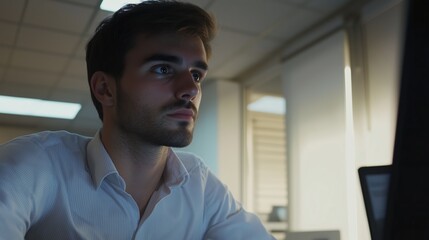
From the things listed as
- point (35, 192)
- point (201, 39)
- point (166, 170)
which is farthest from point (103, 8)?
point (35, 192)

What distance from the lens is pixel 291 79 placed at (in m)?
3.60

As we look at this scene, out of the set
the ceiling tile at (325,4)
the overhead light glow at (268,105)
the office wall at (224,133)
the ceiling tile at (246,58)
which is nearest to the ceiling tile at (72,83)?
the office wall at (224,133)

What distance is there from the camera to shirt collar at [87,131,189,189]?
0.99 meters

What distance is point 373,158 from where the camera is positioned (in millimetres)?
2734

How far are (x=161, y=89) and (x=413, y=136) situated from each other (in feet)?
2.89

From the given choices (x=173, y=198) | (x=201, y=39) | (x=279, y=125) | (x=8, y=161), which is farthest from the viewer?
(x=279, y=125)

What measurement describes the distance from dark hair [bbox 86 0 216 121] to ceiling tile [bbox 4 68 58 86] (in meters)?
3.30

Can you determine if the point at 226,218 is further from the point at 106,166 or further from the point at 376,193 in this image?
the point at 376,193

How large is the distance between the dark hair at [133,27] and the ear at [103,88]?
0.02m

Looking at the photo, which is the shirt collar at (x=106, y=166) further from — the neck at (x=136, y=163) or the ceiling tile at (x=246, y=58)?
the ceiling tile at (x=246, y=58)

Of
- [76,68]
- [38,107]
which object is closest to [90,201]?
[76,68]

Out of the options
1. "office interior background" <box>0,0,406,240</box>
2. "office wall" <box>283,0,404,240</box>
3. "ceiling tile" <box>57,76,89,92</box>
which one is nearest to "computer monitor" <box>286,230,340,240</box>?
"office interior background" <box>0,0,406,240</box>

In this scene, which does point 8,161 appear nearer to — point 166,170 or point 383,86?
point 166,170

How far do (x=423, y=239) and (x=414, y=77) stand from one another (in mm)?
99
